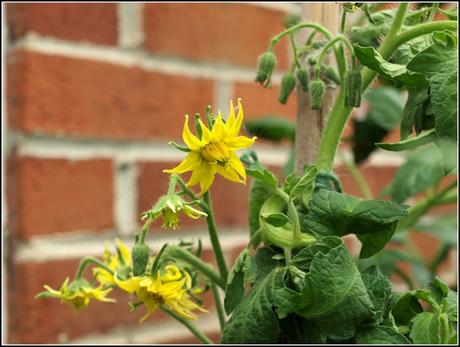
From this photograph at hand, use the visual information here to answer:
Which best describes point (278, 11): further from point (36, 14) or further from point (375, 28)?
point (375, 28)

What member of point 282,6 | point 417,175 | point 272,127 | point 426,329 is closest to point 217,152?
point 426,329

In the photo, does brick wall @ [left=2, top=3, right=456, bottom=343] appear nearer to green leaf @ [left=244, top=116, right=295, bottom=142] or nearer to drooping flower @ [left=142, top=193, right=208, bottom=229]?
green leaf @ [left=244, top=116, right=295, bottom=142]

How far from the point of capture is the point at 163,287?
0.34 m

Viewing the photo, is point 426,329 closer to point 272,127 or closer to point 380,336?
point 380,336

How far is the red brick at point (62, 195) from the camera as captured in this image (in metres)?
0.60

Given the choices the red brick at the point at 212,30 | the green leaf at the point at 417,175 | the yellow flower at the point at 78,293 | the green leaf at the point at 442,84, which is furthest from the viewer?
the red brick at the point at 212,30

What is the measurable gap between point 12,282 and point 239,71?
329 mm

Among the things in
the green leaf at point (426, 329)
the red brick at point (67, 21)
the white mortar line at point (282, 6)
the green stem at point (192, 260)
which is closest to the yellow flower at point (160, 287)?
A: the green stem at point (192, 260)

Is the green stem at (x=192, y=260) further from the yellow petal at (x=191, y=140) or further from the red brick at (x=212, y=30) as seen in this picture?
the red brick at (x=212, y=30)

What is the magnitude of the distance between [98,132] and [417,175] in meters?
0.28

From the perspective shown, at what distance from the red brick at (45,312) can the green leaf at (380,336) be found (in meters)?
0.31

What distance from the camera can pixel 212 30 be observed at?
2.44 feet

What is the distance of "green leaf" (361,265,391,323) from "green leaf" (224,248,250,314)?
2.1 inches

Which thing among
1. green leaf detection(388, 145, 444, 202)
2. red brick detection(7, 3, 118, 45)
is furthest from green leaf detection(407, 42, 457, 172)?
red brick detection(7, 3, 118, 45)
